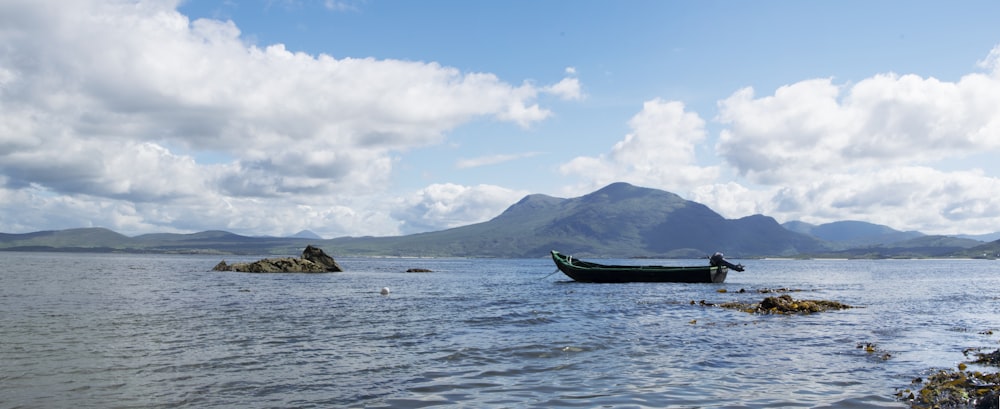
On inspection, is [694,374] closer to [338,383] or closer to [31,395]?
[338,383]

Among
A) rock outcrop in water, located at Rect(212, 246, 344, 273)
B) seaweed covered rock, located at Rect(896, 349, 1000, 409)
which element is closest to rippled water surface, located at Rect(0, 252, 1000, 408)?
seaweed covered rock, located at Rect(896, 349, 1000, 409)

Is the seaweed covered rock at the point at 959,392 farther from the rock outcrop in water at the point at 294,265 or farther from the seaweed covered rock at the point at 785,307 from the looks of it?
the rock outcrop in water at the point at 294,265

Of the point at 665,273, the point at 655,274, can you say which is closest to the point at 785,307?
the point at 665,273

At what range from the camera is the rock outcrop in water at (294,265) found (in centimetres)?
8512

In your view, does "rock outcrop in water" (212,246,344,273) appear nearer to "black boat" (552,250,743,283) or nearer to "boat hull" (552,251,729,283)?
"boat hull" (552,251,729,283)

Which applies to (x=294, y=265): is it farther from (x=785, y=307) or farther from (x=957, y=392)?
(x=957, y=392)

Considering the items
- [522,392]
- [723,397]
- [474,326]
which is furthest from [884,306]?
[522,392]

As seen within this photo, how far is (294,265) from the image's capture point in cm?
8575

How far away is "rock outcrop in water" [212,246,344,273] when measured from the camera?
85.1 meters

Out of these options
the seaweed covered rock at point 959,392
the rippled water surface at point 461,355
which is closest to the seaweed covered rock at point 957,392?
the seaweed covered rock at point 959,392

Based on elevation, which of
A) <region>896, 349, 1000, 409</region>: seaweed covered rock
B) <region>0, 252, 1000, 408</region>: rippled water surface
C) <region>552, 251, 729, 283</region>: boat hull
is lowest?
<region>0, 252, 1000, 408</region>: rippled water surface

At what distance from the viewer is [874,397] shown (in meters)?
13.5

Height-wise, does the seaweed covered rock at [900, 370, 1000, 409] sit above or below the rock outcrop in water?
below

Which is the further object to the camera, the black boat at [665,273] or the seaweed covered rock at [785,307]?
the black boat at [665,273]
